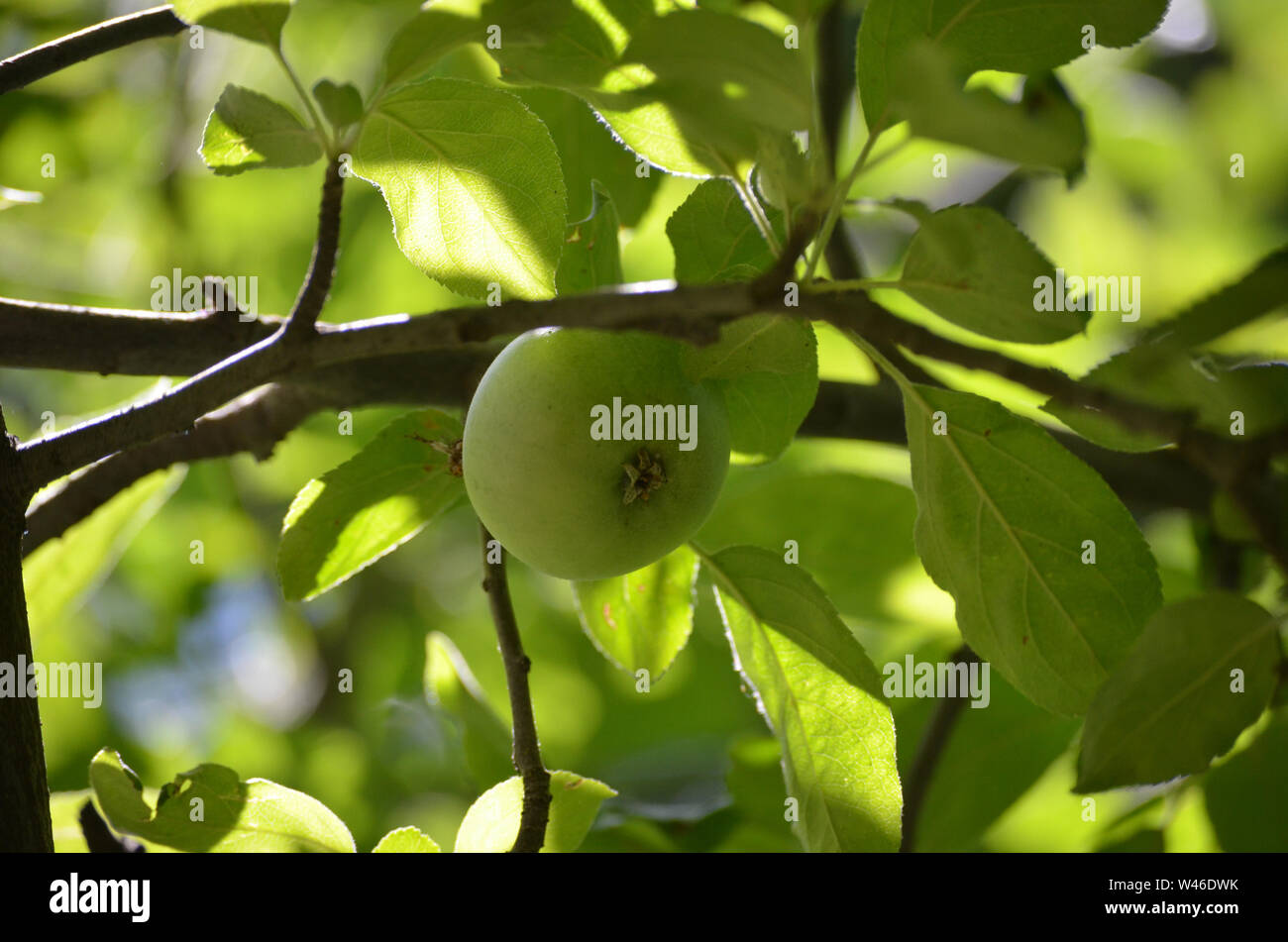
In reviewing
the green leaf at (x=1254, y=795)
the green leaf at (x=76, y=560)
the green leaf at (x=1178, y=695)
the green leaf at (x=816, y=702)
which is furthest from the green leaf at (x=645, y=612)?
the green leaf at (x=1254, y=795)

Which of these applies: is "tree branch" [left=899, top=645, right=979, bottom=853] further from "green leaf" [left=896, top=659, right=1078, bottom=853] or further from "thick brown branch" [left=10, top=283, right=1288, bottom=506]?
"thick brown branch" [left=10, top=283, right=1288, bottom=506]

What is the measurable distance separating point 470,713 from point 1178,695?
2.81 feet

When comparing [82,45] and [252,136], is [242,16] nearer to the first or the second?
[252,136]

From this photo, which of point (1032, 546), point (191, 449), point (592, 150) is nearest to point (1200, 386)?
point (1032, 546)

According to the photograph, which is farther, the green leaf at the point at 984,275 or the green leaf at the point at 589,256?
the green leaf at the point at 589,256

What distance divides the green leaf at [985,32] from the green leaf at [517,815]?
2.26 ft

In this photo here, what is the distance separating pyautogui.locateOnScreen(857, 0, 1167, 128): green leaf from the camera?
915 millimetres

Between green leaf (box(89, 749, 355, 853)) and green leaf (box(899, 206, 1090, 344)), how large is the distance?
0.77m

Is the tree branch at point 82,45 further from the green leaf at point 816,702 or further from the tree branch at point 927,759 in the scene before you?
the tree branch at point 927,759

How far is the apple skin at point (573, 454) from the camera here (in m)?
0.94

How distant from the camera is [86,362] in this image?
1.13 meters

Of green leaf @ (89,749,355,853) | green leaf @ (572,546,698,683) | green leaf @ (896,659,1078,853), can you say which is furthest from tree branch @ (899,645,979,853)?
green leaf @ (89,749,355,853)
